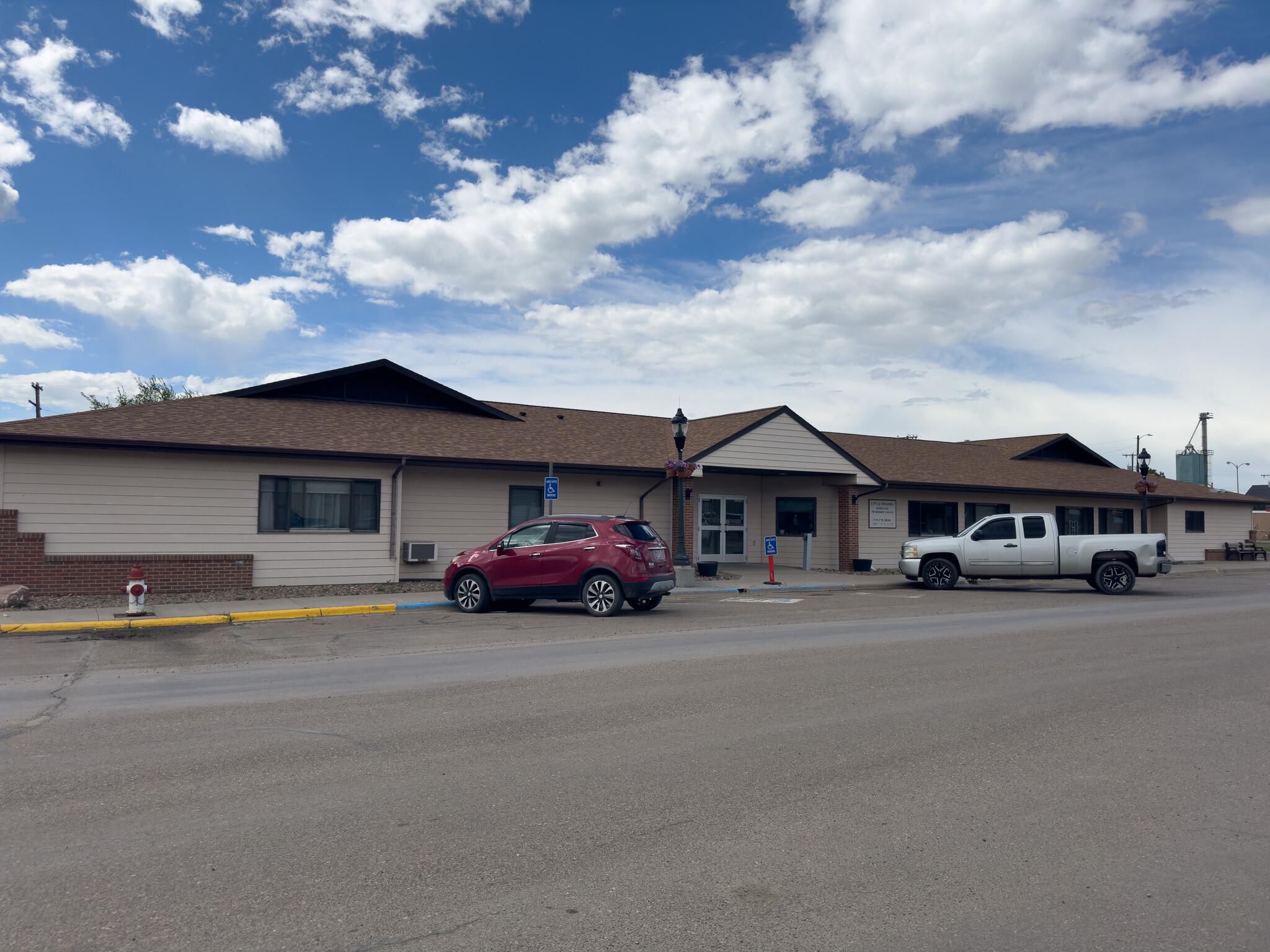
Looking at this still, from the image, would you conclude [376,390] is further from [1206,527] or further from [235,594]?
[1206,527]

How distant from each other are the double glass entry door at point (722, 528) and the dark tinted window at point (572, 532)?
11.1 metres

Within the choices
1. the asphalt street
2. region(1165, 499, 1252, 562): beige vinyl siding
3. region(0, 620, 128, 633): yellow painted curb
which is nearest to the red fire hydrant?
region(0, 620, 128, 633): yellow painted curb

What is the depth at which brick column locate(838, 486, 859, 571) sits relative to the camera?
27.1 meters

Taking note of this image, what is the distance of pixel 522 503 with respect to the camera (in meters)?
22.2

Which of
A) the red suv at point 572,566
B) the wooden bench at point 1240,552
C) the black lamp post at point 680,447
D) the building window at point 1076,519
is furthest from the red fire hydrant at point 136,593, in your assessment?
the wooden bench at point 1240,552

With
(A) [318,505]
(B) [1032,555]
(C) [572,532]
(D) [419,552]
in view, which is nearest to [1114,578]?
(B) [1032,555]

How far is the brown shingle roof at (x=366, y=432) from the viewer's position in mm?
17500

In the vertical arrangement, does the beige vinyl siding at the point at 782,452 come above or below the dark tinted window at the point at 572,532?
above

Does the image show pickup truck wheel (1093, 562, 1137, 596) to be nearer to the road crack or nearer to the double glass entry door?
the double glass entry door

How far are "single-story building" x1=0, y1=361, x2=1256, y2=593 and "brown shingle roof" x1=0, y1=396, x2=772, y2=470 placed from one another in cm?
6

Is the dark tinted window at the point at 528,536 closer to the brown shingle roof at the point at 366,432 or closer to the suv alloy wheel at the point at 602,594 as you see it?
the suv alloy wheel at the point at 602,594

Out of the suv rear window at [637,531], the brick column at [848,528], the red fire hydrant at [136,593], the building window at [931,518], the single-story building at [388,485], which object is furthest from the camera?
the building window at [931,518]

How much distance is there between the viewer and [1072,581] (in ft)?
81.9

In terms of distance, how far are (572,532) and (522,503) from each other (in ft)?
23.0
